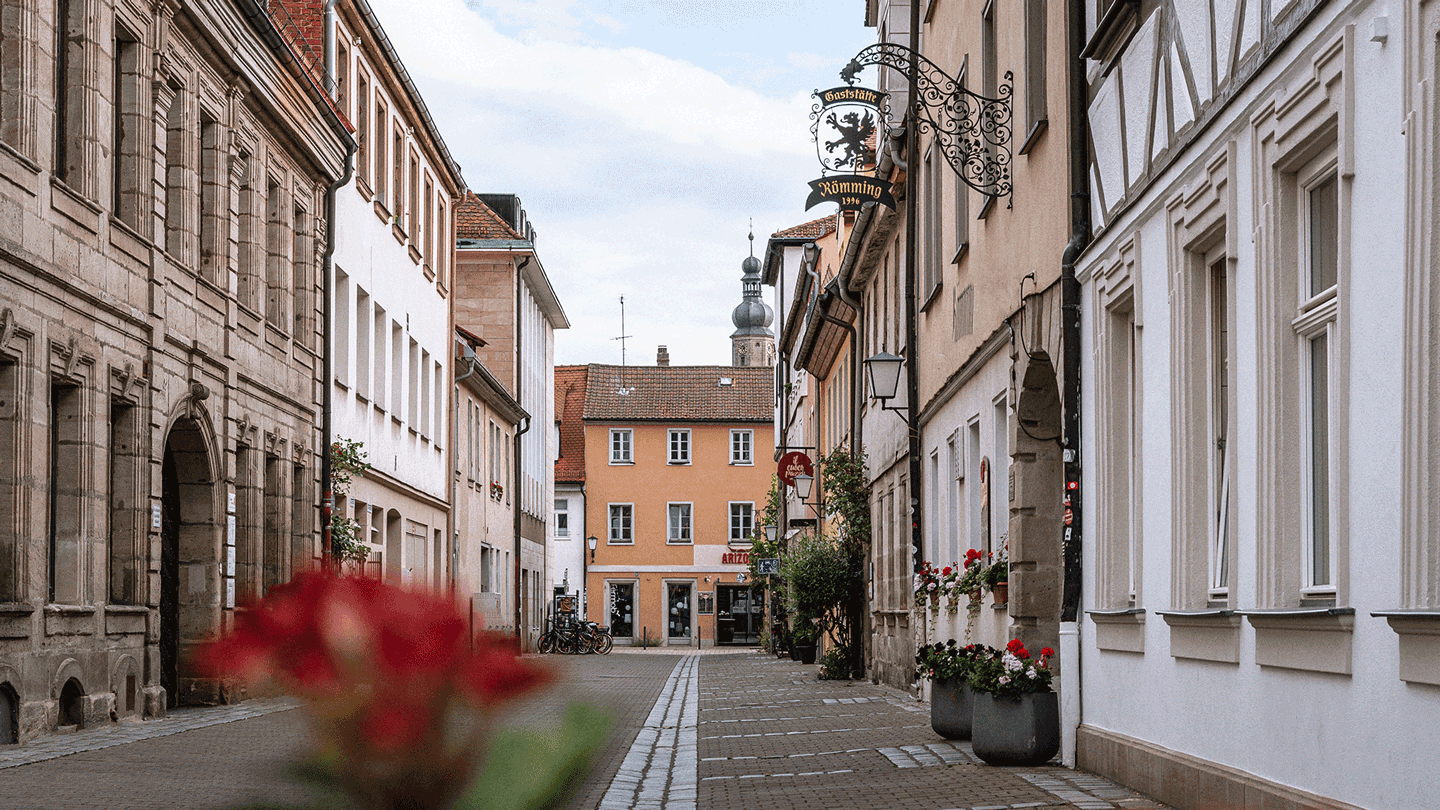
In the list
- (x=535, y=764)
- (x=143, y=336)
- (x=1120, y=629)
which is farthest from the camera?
(x=143, y=336)

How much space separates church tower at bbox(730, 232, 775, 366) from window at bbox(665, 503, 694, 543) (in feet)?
154

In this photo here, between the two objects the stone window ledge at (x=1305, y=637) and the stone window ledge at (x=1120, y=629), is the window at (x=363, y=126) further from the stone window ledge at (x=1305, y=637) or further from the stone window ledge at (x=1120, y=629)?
the stone window ledge at (x=1305, y=637)

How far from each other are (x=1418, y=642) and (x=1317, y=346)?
1800mm

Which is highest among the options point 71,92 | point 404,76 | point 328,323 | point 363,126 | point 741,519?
point 404,76

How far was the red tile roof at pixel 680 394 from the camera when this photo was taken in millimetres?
68312

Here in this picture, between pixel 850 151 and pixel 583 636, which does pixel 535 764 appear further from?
pixel 583 636

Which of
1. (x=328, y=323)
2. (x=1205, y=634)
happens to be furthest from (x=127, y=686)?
(x=1205, y=634)

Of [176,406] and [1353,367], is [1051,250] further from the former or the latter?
[176,406]

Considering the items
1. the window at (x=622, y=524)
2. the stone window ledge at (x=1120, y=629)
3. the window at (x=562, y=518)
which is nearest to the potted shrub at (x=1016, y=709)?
the stone window ledge at (x=1120, y=629)

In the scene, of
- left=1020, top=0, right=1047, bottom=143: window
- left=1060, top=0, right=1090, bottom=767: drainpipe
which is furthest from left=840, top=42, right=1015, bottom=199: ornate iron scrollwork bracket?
left=1060, top=0, right=1090, bottom=767: drainpipe

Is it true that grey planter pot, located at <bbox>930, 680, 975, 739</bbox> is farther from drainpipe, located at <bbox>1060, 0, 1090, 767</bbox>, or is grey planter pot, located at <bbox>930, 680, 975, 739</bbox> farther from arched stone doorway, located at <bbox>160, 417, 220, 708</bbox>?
arched stone doorway, located at <bbox>160, 417, 220, 708</bbox>

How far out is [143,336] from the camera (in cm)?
1609

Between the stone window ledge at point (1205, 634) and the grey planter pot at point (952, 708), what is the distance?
4052 mm

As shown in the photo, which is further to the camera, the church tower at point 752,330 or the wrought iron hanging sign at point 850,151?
the church tower at point 752,330
